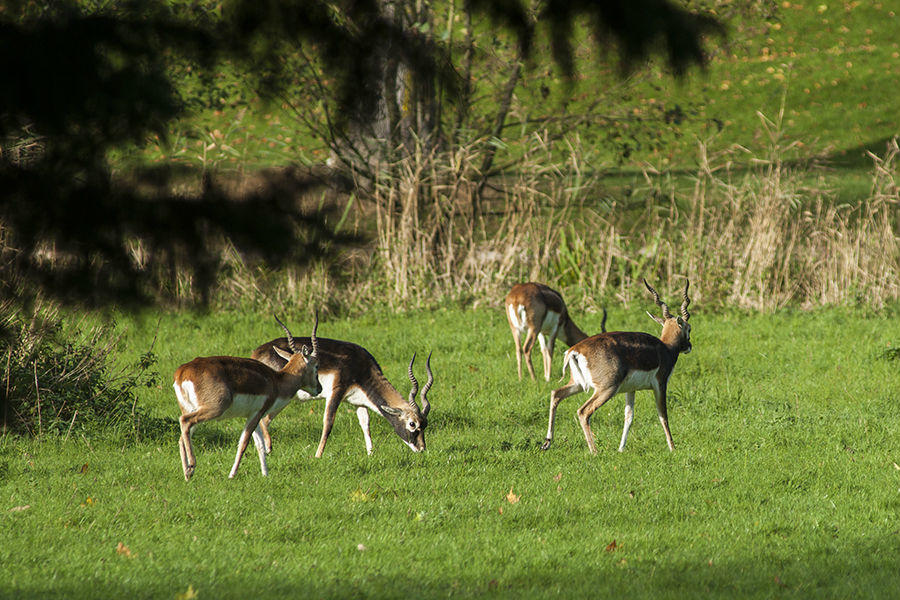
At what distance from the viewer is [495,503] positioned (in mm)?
7230

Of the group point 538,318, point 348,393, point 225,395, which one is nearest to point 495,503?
point 225,395

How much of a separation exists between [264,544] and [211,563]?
0.44 meters

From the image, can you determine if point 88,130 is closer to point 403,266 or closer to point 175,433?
point 175,433

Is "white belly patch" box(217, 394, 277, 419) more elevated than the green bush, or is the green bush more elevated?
"white belly patch" box(217, 394, 277, 419)

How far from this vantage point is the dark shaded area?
8.91 ft

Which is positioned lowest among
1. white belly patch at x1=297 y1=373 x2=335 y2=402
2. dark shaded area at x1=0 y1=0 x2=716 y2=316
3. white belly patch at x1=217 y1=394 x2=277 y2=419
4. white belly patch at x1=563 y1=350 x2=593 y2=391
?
white belly patch at x1=297 y1=373 x2=335 y2=402

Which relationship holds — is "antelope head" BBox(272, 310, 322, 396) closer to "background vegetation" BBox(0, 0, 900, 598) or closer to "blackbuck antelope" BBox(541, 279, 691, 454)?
"background vegetation" BBox(0, 0, 900, 598)

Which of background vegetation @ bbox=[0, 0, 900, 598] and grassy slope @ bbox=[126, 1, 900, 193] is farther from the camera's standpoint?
grassy slope @ bbox=[126, 1, 900, 193]

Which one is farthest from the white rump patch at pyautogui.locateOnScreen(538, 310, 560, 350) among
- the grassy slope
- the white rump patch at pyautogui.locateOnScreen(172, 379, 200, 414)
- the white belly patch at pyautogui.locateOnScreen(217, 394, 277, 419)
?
→ the grassy slope

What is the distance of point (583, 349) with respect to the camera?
8852 millimetres

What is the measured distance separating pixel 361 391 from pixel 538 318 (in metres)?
3.74

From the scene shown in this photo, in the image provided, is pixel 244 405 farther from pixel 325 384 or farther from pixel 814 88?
pixel 814 88

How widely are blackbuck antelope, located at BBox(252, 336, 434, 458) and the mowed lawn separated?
0.91 feet

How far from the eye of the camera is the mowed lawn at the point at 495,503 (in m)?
5.74
